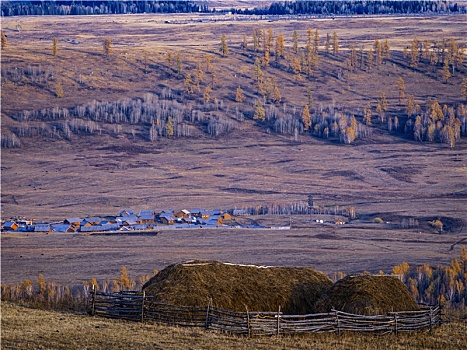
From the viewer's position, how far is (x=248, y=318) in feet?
67.9

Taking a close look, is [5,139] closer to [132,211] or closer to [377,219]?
[132,211]

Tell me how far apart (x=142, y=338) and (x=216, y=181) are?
54753mm

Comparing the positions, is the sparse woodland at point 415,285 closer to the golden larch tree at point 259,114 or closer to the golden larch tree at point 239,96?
the golden larch tree at point 259,114

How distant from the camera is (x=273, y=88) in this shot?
102 metres

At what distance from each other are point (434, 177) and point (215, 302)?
56.4 meters

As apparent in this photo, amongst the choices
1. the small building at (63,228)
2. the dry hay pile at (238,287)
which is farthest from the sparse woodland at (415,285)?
the dry hay pile at (238,287)

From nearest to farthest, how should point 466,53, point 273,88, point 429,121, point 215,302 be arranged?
point 215,302 < point 429,121 < point 273,88 < point 466,53

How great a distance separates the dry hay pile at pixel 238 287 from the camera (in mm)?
22656

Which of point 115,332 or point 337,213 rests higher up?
point 115,332

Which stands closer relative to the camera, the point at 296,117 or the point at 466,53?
the point at 296,117

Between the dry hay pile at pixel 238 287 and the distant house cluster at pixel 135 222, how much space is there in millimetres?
34765

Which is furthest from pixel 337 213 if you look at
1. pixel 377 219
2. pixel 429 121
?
pixel 429 121

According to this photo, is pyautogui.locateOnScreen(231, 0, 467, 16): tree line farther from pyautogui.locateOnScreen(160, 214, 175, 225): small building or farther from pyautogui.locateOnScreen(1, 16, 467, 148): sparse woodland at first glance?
pyautogui.locateOnScreen(160, 214, 175, 225): small building

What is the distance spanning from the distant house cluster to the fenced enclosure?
3617 cm
